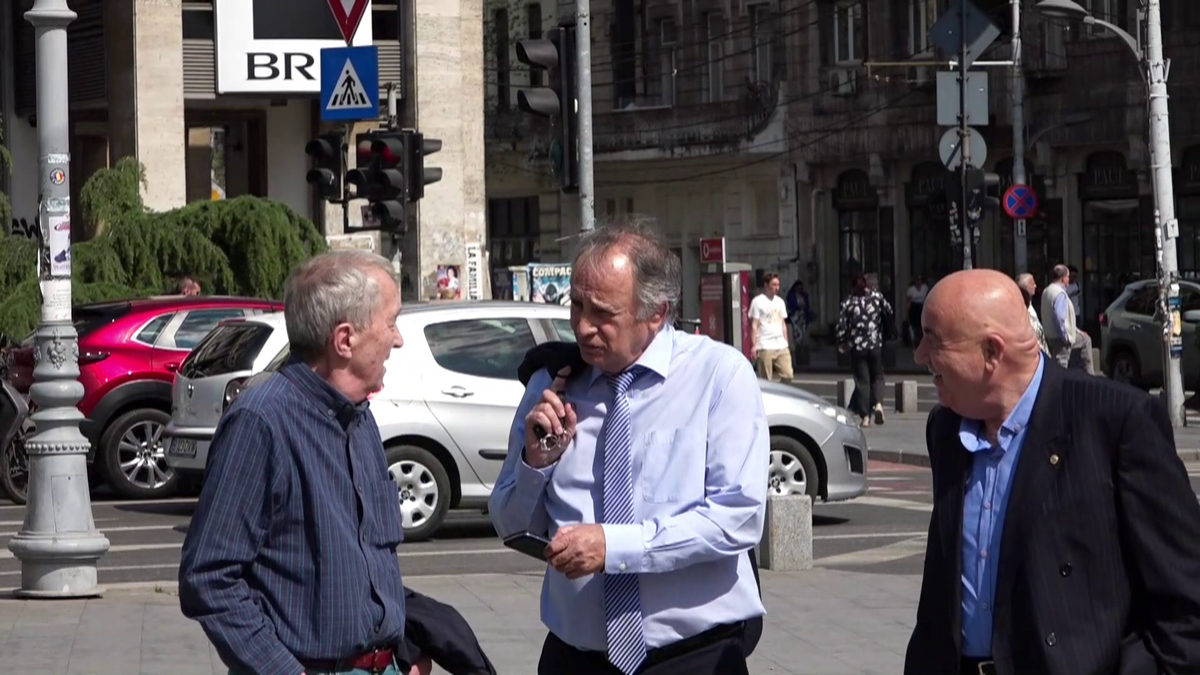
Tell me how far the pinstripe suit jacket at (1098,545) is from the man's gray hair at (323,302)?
1.35m

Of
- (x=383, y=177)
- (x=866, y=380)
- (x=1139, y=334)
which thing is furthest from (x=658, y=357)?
(x=1139, y=334)


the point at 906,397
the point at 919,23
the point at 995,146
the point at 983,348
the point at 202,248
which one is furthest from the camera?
the point at 919,23

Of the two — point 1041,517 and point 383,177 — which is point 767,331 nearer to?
point 383,177

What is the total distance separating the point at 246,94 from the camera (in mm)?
29922

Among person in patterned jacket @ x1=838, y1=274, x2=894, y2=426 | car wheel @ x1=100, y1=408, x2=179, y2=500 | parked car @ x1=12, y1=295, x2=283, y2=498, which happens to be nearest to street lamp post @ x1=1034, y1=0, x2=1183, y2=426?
person in patterned jacket @ x1=838, y1=274, x2=894, y2=426

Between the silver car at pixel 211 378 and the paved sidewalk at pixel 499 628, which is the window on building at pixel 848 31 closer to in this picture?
the silver car at pixel 211 378

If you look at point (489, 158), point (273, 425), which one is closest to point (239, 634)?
point (273, 425)

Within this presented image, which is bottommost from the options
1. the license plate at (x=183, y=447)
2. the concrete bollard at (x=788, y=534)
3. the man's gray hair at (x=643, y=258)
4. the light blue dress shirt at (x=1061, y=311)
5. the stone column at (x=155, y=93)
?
the concrete bollard at (x=788, y=534)

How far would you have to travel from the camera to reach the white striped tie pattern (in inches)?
177

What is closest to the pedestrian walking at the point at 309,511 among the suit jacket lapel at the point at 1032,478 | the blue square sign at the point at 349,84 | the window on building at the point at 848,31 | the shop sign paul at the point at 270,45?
the suit jacket lapel at the point at 1032,478

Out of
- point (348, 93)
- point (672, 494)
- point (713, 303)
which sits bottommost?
point (672, 494)

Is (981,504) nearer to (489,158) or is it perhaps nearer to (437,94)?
(437,94)

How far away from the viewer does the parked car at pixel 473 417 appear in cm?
1409

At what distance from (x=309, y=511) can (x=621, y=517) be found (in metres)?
0.72
